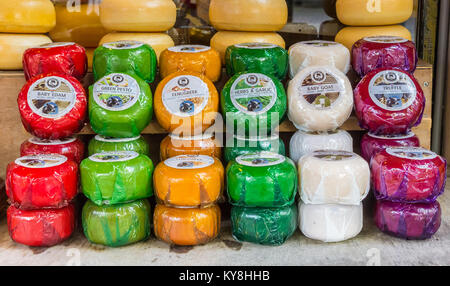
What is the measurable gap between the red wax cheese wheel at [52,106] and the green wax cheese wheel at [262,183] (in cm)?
69

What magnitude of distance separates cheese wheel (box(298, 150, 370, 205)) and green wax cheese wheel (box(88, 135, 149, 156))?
27.7 inches

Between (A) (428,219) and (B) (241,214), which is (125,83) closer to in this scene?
(B) (241,214)

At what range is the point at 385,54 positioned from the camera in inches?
98.1

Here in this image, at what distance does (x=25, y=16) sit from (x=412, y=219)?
6.21 feet

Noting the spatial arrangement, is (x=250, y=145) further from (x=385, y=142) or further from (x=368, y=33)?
(x=368, y=33)

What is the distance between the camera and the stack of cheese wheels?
213cm

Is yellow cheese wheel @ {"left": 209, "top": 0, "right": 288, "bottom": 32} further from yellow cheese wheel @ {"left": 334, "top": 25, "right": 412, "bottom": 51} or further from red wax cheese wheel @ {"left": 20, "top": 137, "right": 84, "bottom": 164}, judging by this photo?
red wax cheese wheel @ {"left": 20, "top": 137, "right": 84, "bottom": 164}

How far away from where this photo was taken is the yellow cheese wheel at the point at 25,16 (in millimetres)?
2605

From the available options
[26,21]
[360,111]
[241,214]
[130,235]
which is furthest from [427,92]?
[26,21]

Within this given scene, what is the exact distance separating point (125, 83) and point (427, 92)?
1396mm

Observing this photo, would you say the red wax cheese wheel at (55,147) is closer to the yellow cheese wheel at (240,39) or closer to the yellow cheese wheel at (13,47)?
the yellow cheese wheel at (13,47)

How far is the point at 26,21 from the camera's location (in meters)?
2.64

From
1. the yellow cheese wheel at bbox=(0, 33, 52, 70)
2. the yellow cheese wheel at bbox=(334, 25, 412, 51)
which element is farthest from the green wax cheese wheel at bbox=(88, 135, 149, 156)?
the yellow cheese wheel at bbox=(334, 25, 412, 51)

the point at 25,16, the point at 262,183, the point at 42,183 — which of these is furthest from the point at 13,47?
the point at 262,183
